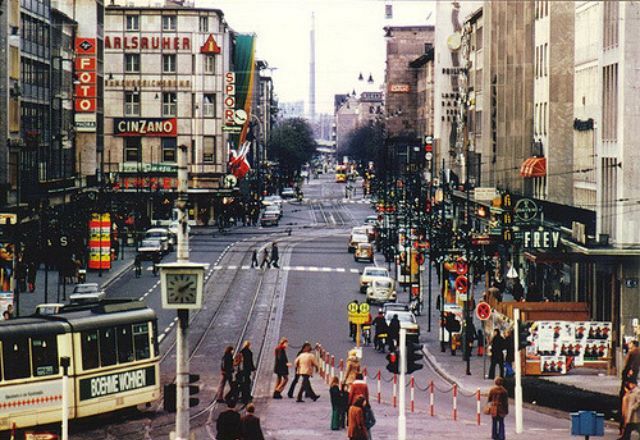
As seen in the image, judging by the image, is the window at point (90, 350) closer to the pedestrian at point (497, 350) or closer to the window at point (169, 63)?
the pedestrian at point (497, 350)

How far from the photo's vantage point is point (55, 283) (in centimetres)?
8131

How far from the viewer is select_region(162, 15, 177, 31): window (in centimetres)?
13705

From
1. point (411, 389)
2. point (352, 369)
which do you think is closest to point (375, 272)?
point (411, 389)

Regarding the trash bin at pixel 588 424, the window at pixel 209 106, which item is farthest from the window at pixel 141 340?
the window at pixel 209 106

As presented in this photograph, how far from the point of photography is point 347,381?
121 feet

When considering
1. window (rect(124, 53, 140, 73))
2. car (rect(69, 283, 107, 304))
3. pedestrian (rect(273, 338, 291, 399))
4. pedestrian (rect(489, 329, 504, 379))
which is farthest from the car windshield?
window (rect(124, 53, 140, 73))

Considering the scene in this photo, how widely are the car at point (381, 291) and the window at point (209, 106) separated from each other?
2601 inches

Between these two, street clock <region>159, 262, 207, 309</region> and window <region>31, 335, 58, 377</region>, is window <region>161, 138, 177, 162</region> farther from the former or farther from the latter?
street clock <region>159, 262, 207, 309</region>

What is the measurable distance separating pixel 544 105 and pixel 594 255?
75.9ft

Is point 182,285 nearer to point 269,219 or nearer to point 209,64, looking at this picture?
point 269,219

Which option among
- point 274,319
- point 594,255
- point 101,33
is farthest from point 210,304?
point 101,33

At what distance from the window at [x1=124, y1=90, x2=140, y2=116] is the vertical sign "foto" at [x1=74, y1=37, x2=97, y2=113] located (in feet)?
58.1

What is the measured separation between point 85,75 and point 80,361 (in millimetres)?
81805

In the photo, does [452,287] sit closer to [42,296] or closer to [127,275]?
[42,296]
